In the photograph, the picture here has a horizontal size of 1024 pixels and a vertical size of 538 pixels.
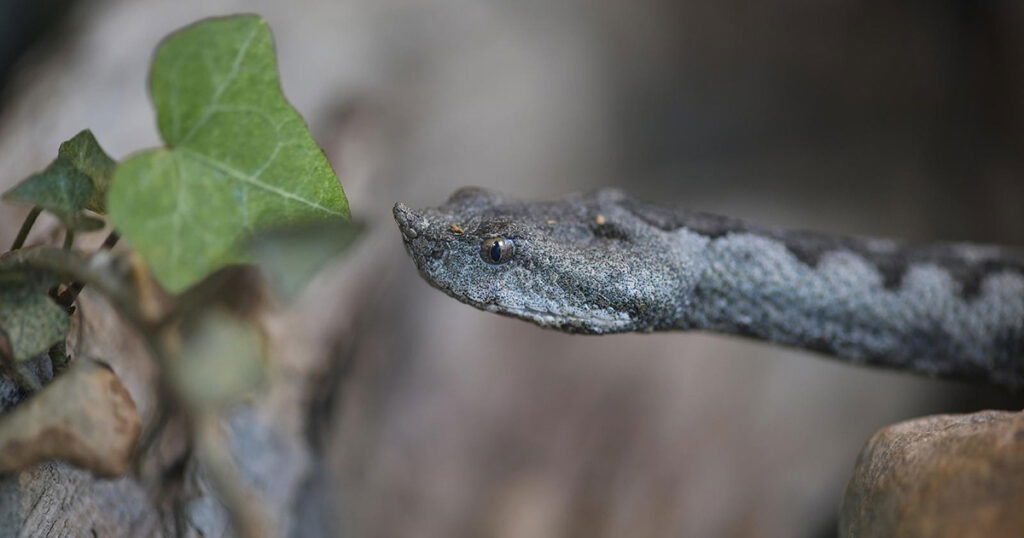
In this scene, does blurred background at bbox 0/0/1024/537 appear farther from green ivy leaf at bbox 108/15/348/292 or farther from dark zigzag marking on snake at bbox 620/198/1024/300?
green ivy leaf at bbox 108/15/348/292

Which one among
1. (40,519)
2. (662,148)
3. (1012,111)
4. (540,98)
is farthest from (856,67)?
(40,519)

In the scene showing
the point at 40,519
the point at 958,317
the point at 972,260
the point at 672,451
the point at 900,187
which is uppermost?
the point at 900,187

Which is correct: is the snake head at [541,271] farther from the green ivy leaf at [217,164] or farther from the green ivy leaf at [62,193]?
the green ivy leaf at [62,193]

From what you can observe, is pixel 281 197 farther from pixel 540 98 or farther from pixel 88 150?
pixel 540 98

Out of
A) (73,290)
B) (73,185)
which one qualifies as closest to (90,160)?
(73,185)

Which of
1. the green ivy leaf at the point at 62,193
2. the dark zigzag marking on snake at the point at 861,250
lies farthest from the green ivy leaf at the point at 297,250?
the dark zigzag marking on snake at the point at 861,250

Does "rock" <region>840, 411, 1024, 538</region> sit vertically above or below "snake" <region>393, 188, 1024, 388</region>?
below

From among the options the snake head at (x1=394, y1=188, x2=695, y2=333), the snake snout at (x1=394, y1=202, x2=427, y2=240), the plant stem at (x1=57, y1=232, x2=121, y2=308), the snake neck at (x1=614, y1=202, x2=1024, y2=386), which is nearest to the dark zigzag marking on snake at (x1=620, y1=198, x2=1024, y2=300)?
the snake neck at (x1=614, y1=202, x2=1024, y2=386)
